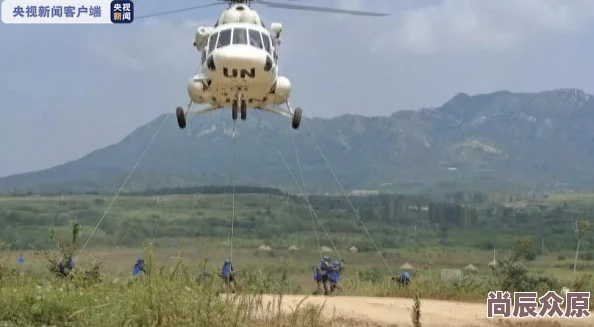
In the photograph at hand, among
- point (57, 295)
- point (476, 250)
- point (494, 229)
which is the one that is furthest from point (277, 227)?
point (57, 295)

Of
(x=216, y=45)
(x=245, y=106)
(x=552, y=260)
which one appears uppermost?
(x=216, y=45)

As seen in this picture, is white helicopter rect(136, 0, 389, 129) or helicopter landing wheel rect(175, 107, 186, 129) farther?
helicopter landing wheel rect(175, 107, 186, 129)

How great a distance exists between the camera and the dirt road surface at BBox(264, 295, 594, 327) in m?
11.4

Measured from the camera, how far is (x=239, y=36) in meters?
15.7

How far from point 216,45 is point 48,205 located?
106m

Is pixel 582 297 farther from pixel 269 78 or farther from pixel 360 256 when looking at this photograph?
pixel 360 256

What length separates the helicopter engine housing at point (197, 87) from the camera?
16562mm

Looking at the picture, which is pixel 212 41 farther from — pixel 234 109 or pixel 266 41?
pixel 234 109

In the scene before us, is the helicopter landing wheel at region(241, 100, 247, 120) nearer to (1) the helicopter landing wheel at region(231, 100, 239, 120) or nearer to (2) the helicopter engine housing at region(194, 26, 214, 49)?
(1) the helicopter landing wheel at region(231, 100, 239, 120)

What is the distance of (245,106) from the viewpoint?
16.5 meters

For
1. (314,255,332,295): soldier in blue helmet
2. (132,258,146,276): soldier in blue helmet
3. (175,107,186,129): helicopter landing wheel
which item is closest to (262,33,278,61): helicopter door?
(175,107,186,129): helicopter landing wheel

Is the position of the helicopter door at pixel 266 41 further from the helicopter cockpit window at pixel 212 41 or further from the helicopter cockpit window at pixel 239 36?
the helicopter cockpit window at pixel 212 41

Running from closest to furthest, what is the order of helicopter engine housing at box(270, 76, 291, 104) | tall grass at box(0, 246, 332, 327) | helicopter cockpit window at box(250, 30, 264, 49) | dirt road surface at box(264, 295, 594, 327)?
tall grass at box(0, 246, 332, 327)
dirt road surface at box(264, 295, 594, 327)
helicopter cockpit window at box(250, 30, 264, 49)
helicopter engine housing at box(270, 76, 291, 104)

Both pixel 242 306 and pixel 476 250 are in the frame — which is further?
pixel 476 250
